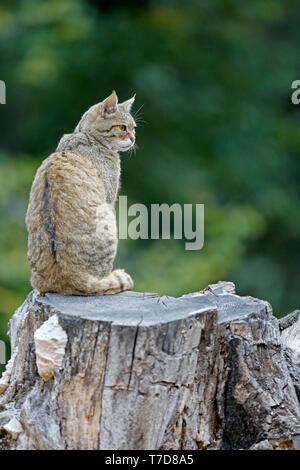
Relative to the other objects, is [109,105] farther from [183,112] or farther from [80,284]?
[183,112]

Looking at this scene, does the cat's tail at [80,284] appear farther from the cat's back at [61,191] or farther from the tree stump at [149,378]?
the cat's back at [61,191]

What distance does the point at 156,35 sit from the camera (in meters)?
9.67

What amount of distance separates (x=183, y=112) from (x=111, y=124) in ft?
16.6

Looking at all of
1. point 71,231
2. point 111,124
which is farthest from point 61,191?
point 111,124

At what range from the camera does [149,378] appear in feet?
11.3

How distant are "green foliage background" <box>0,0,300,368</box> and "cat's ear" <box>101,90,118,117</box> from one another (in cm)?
357

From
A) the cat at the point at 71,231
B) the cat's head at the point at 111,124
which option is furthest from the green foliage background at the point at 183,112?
the cat at the point at 71,231

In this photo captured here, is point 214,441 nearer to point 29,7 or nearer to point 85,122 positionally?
point 85,122

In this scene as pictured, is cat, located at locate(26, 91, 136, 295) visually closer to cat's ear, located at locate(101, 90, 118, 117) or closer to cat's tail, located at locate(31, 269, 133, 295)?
cat's tail, located at locate(31, 269, 133, 295)

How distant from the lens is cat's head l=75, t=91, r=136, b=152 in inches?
189

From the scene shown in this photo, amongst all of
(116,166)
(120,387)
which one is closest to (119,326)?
(120,387)

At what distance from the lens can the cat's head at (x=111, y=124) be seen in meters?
4.80

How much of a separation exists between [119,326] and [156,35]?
6991 mm

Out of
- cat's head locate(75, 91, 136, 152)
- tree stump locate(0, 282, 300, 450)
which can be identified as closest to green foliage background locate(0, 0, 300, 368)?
cat's head locate(75, 91, 136, 152)
